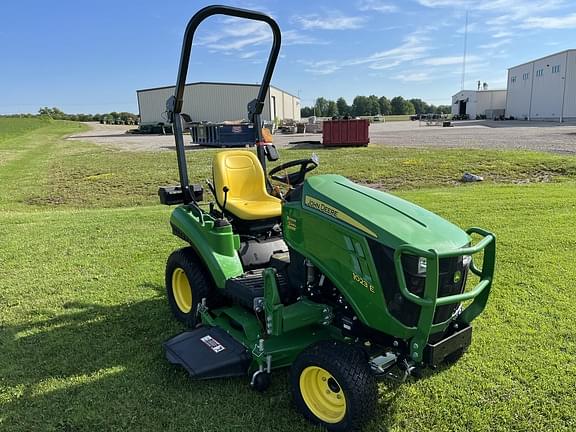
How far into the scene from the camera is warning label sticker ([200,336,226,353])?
283 cm

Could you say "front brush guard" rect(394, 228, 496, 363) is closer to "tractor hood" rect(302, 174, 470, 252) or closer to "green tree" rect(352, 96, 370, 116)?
"tractor hood" rect(302, 174, 470, 252)

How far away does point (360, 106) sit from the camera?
108938 mm

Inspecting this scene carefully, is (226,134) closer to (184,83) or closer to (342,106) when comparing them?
(184,83)

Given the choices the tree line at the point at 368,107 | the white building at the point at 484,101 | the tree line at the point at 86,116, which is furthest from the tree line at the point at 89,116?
the white building at the point at 484,101

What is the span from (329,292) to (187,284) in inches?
59.3

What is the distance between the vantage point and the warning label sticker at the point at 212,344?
2826 millimetres

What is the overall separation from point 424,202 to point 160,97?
37.9 metres

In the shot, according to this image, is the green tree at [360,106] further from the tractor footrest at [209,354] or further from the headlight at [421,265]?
the headlight at [421,265]

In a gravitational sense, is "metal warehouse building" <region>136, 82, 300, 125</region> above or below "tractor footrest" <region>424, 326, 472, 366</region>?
above

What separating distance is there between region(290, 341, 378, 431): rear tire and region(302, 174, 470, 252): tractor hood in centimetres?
61

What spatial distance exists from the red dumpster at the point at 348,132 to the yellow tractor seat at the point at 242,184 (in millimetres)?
15838

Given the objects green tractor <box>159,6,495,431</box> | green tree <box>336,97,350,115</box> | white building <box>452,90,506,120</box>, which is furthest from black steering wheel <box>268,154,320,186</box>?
green tree <box>336,97,350,115</box>

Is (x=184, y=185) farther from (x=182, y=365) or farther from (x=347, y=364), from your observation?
(x=347, y=364)

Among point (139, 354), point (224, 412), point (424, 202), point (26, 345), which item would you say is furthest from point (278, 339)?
point (424, 202)
